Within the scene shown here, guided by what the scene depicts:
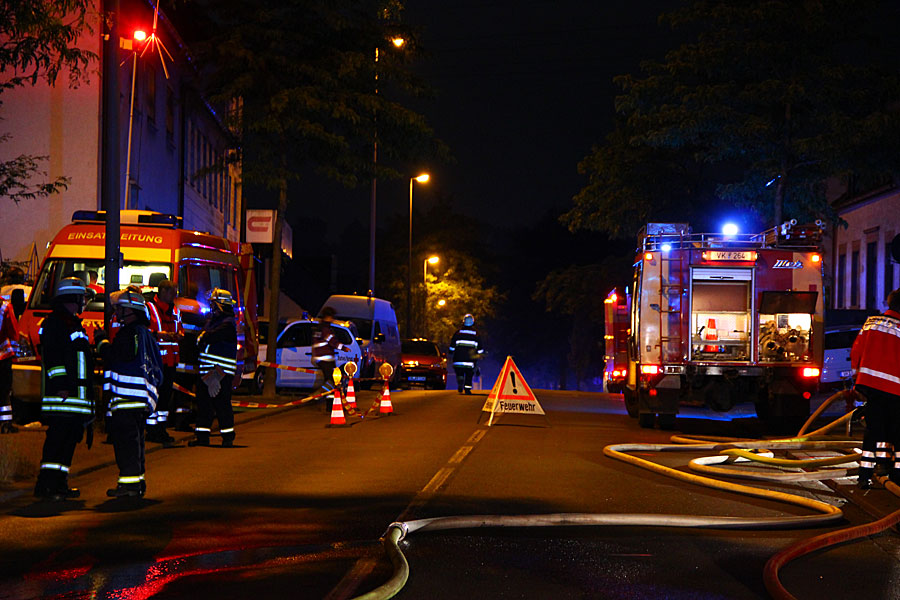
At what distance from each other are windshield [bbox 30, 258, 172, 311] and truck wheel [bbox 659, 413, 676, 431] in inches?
308

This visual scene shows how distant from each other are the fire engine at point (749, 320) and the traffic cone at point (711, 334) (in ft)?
0.34

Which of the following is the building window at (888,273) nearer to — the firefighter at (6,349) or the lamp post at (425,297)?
the lamp post at (425,297)

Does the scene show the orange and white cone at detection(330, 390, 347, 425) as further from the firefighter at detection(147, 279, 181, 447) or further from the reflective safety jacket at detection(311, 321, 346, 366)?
the firefighter at detection(147, 279, 181, 447)

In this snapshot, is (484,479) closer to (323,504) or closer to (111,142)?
(323,504)

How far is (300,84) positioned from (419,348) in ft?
48.6

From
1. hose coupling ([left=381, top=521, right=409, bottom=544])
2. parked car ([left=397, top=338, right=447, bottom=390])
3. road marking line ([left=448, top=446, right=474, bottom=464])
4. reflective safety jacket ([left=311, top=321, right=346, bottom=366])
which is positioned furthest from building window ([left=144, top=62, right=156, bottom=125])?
hose coupling ([left=381, top=521, right=409, bottom=544])

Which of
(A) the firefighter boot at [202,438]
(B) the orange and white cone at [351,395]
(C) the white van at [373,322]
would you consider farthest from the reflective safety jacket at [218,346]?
(C) the white van at [373,322]

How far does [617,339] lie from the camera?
24.5m

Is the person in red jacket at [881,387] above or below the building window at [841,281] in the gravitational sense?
below

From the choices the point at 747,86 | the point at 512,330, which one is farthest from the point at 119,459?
the point at 512,330

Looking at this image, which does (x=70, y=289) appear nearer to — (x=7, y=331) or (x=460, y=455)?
(x=7, y=331)

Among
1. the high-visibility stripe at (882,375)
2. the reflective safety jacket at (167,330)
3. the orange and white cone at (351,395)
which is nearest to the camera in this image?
the high-visibility stripe at (882,375)

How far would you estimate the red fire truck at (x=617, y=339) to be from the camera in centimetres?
2397

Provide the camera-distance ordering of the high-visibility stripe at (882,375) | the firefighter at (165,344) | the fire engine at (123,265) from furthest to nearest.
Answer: the fire engine at (123,265) → the firefighter at (165,344) → the high-visibility stripe at (882,375)
